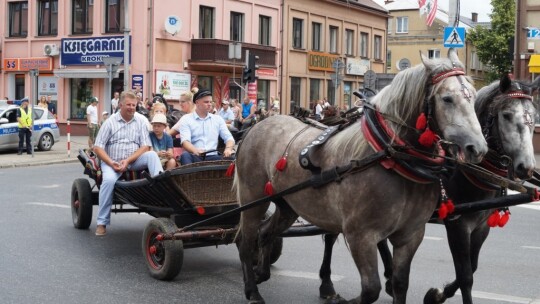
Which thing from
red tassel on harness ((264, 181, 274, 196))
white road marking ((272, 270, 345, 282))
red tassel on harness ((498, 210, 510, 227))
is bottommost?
white road marking ((272, 270, 345, 282))

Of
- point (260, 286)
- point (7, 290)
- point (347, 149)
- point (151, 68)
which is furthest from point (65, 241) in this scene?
point (151, 68)

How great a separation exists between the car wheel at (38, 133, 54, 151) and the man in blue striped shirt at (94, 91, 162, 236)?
1676 centimetres

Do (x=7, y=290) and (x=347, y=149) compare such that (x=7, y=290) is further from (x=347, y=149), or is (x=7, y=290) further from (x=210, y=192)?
(x=347, y=149)

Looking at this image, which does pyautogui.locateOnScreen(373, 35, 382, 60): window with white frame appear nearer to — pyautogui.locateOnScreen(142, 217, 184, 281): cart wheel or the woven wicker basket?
the woven wicker basket

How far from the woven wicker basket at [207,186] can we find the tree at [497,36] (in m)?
50.1

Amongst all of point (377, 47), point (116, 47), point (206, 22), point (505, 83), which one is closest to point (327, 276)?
point (505, 83)

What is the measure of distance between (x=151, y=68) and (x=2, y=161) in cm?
1172

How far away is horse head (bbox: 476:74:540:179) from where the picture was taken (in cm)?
552

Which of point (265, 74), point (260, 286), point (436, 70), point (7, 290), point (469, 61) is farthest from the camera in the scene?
point (469, 61)

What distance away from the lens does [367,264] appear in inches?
199

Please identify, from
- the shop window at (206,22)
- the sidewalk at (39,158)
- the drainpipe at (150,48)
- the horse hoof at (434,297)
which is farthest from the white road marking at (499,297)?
the shop window at (206,22)

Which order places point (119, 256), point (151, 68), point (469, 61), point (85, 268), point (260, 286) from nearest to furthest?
point (260, 286), point (85, 268), point (119, 256), point (151, 68), point (469, 61)

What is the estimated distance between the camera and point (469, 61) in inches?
2591

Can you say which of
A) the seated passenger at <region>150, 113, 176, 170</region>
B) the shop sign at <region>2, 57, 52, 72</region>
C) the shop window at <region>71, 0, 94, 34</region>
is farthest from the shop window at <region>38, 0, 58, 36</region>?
the seated passenger at <region>150, 113, 176, 170</region>
